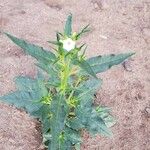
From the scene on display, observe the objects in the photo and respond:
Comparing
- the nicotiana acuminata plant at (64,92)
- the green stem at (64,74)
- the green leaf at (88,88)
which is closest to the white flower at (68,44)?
the nicotiana acuminata plant at (64,92)

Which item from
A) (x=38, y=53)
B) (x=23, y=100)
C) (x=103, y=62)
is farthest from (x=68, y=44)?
(x=23, y=100)

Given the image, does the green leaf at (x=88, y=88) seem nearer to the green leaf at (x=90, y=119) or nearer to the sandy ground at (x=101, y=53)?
the green leaf at (x=90, y=119)

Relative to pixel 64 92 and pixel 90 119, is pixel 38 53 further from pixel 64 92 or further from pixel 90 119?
pixel 90 119

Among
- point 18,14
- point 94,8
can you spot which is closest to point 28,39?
point 18,14

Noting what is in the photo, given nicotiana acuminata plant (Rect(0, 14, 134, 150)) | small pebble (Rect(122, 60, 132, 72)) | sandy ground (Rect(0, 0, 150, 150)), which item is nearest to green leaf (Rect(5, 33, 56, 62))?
nicotiana acuminata plant (Rect(0, 14, 134, 150))

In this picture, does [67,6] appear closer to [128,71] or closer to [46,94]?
[128,71]
